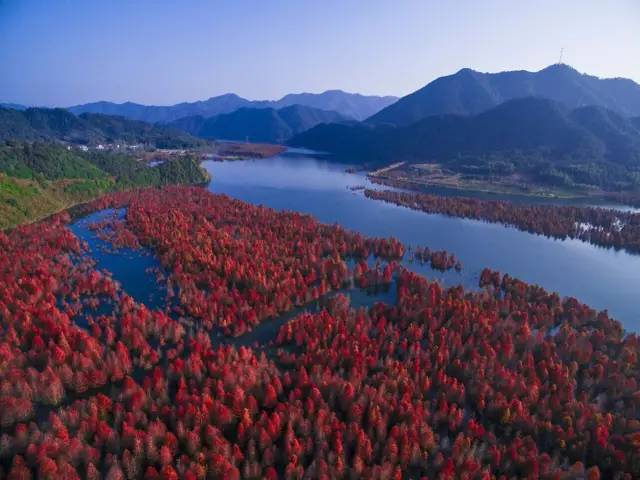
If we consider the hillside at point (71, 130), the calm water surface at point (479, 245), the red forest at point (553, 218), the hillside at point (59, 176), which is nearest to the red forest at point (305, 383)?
the calm water surface at point (479, 245)

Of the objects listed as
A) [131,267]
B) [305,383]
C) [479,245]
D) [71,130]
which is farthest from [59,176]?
[71,130]

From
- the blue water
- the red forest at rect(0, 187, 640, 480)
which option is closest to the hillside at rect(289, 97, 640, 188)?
the red forest at rect(0, 187, 640, 480)

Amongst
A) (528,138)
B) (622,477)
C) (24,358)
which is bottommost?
(622,477)

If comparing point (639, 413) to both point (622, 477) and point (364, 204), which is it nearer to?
point (622, 477)

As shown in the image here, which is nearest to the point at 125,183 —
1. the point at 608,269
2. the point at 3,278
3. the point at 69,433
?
the point at 3,278

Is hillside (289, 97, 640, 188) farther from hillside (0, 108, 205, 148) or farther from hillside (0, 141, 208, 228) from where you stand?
hillside (0, 108, 205, 148)

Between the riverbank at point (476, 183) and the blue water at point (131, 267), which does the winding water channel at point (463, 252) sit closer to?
the blue water at point (131, 267)

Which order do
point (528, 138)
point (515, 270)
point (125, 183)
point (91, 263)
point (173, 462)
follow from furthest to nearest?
point (528, 138)
point (125, 183)
point (515, 270)
point (91, 263)
point (173, 462)
